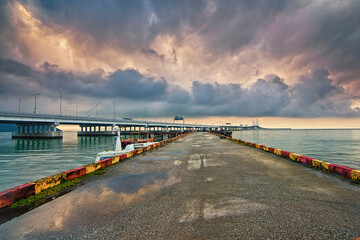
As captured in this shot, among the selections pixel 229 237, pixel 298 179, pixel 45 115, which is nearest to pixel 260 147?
pixel 298 179

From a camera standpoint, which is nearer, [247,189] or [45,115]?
[247,189]

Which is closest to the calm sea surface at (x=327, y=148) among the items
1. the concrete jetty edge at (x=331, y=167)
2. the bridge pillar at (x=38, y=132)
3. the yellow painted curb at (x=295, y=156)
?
the yellow painted curb at (x=295, y=156)

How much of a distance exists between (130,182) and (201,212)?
3.60m

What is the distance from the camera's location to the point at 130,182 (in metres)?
6.64

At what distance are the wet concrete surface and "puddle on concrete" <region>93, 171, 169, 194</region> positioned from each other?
0.22ft

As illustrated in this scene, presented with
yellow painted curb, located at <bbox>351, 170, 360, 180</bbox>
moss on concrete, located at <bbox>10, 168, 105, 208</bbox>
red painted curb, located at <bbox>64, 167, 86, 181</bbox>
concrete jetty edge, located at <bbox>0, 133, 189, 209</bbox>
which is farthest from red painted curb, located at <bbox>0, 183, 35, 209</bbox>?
yellow painted curb, located at <bbox>351, 170, 360, 180</bbox>

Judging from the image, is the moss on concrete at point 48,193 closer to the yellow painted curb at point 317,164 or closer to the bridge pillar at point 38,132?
the yellow painted curb at point 317,164

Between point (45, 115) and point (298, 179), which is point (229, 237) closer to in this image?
point (298, 179)

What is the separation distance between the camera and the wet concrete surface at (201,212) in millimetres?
3205

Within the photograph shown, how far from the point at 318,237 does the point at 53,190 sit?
23.5 feet

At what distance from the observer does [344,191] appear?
17.0 feet

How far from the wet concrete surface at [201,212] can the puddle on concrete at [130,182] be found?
7 centimetres

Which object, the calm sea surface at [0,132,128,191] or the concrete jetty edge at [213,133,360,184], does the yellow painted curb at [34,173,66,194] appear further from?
the concrete jetty edge at [213,133,360,184]

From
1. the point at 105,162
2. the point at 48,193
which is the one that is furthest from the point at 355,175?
the point at 105,162
